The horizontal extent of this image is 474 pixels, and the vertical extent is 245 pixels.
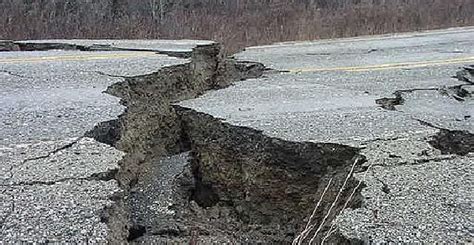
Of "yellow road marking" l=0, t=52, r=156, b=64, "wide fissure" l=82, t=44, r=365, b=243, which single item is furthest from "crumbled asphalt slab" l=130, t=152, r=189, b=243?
"yellow road marking" l=0, t=52, r=156, b=64

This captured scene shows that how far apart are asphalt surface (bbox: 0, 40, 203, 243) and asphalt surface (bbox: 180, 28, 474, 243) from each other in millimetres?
932

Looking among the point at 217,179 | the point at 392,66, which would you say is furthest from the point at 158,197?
the point at 392,66

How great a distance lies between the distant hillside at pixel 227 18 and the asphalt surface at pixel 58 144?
2951 millimetres

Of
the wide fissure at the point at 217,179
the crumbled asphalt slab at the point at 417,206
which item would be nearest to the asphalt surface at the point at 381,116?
the crumbled asphalt slab at the point at 417,206

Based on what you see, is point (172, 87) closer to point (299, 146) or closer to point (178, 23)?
point (299, 146)

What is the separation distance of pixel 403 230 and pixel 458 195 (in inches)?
19.7

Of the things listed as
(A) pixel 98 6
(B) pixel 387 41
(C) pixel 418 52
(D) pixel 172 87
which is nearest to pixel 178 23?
(A) pixel 98 6

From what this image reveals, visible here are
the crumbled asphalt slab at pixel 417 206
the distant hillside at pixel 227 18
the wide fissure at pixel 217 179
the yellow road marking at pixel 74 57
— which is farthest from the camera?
the distant hillside at pixel 227 18

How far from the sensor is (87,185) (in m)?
2.90

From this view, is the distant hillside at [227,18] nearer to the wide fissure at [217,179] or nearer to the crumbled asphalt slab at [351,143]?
the crumbled asphalt slab at [351,143]

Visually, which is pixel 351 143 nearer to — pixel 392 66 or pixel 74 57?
pixel 392 66

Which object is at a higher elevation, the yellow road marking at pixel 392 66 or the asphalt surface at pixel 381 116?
the yellow road marking at pixel 392 66

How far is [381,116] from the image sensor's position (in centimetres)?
415

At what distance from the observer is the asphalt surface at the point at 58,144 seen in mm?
2555
